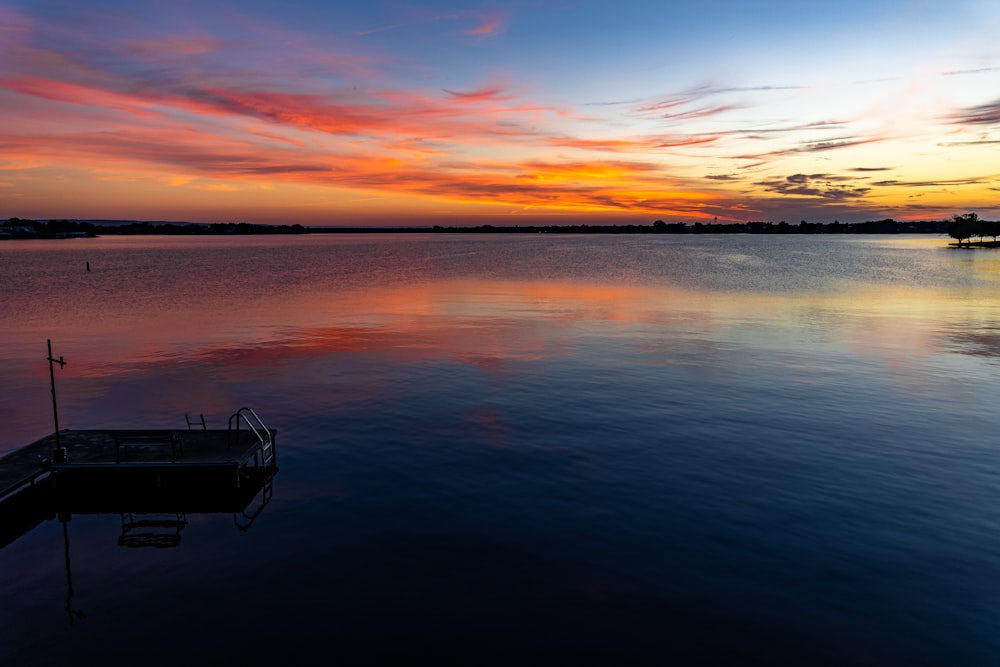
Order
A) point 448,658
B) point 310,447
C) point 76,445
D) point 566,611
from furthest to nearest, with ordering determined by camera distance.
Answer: point 310,447 → point 76,445 → point 566,611 → point 448,658

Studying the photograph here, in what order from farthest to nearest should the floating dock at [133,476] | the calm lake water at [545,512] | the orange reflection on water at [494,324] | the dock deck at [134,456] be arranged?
the orange reflection on water at [494,324] < the dock deck at [134,456] < the floating dock at [133,476] < the calm lake water at [545,512]

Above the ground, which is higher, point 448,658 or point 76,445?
point 76,445

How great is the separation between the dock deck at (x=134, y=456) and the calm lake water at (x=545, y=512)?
1725 millimetres

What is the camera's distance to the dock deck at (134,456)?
19.9m

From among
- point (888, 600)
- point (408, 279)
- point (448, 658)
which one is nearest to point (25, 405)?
point (448, 658)

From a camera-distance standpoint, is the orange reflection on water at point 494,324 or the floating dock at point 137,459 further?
the orange reflection on water at point 494,324

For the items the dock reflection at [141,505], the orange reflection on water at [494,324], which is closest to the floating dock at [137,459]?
the dock reflection at [141,505]

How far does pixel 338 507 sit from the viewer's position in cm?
1898

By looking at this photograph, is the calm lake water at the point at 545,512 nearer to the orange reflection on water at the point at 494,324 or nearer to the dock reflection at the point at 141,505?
the dock reflection at the point at 141,505

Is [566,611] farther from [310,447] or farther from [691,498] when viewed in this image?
[310,447]

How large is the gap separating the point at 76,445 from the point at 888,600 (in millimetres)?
25516

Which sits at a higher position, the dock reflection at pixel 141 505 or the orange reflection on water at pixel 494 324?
the orange reflection on water at pixel 494 324

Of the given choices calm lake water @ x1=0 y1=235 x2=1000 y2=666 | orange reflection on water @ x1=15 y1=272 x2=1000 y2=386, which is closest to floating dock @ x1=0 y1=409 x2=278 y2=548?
calm lake water @ x1=0 y1=235 x2=1000 y2=666

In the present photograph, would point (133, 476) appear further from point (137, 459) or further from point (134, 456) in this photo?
point (137, 459)
